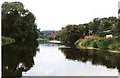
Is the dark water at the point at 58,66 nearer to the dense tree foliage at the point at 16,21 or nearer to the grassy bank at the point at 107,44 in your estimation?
the grassy bank at the point at 107,44

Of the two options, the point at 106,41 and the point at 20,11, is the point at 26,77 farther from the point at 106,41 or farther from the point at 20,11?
the point at 20,11

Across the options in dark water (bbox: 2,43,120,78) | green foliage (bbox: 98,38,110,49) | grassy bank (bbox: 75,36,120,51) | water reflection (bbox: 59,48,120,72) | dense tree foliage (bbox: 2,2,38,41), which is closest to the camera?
dark water (bbox: 2,43,120,78)

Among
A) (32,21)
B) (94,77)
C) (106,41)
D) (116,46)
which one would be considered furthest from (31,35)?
(94,77)

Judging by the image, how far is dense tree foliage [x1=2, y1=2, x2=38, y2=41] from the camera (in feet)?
190

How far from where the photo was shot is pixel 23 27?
6253cm

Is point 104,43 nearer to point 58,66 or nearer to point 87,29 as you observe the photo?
point 58,66

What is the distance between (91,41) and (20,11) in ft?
68.3

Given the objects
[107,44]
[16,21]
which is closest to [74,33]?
[16,21]

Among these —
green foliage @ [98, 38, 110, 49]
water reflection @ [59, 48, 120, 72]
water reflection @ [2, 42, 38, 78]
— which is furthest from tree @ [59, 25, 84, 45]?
water reflection @ [2, 42, 38, 78]

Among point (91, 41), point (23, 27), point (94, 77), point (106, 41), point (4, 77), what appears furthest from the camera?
point (23, 27)

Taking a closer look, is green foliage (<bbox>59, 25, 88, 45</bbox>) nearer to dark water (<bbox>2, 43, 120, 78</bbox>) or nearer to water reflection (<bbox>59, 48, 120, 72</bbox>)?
water reflection (<bbox>59, 48, 120, 72</bbox>)

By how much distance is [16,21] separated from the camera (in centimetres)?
5866

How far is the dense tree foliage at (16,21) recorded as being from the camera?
5794 centimetres

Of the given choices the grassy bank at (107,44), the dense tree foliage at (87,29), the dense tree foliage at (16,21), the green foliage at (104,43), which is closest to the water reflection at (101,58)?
the grassy bank at (107,44)
